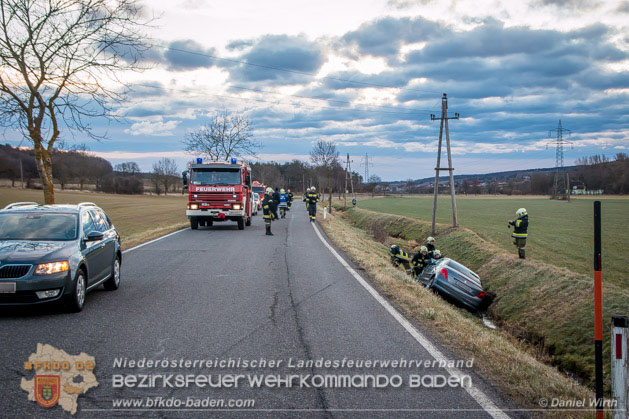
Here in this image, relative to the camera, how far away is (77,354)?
516 centimetres

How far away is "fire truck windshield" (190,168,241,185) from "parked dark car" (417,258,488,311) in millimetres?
11881

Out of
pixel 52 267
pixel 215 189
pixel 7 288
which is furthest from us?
pixel 215 189

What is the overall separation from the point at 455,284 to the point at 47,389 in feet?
31.8

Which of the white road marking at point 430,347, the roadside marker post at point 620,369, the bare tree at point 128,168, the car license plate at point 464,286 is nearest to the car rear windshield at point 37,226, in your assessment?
the white road marking at point 430,347

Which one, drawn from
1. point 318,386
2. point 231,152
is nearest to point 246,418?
point 318,386

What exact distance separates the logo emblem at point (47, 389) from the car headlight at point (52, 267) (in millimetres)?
2436

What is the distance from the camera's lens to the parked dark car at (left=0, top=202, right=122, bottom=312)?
21.3 ft

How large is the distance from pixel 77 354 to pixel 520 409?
14.1 ft

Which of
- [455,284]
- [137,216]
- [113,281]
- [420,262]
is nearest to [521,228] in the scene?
[420,262]

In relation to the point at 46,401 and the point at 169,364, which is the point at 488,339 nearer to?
the point at 169,364

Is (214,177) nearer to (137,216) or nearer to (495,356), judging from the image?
(495,356)

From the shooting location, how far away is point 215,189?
72.2ft

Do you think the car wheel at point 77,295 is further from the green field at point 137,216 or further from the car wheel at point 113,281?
the green field at point 137,216

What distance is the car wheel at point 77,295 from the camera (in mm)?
6840
